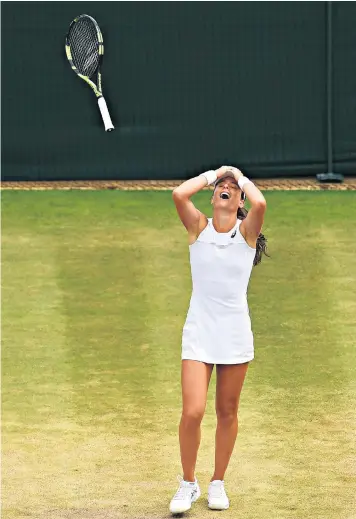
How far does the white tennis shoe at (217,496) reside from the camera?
9.42 m

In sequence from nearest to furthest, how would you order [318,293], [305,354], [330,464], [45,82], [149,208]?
[330,464] → [305,354] → [318,293] → [149,208] → [45,82]

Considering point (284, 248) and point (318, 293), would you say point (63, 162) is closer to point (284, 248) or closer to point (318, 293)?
point (284, 248)

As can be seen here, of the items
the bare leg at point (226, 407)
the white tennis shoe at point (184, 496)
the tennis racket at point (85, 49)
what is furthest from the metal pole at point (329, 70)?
the white tennis shoe at point (184, 496)

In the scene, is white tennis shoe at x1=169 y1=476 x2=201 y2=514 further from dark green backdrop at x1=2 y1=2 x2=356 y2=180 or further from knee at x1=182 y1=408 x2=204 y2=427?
dark green backdrop at x1=2 y1=2 x2=356 y2=180

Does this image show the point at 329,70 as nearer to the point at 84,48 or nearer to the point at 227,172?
the point at 84,48

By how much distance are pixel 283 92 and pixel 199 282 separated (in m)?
12.1

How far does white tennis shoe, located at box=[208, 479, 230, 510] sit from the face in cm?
174

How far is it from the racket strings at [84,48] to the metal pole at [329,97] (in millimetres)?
6903

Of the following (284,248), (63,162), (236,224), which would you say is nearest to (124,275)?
(284,248)

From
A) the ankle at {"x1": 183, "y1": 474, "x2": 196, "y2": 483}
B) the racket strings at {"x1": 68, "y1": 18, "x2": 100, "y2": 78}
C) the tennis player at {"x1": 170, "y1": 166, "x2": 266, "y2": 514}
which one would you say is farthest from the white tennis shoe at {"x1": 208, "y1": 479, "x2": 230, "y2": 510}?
the racket strings at {"x1": 68, "y1": 18, "x2": 100, "y2": 78}

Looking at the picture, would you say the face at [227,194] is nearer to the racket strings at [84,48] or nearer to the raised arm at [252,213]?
the raised arm at [252,213]

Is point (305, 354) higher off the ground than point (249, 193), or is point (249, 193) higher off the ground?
point (249, 193)

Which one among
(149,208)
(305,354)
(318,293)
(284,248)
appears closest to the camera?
(305,354)

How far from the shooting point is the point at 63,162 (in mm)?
21453
